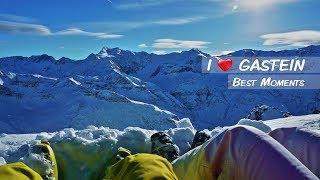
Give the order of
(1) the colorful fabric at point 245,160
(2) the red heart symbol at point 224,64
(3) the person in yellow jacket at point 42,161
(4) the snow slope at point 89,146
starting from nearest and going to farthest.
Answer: (1) the colorful fabric at point 245,160 → (3) the person in yellow jacket at point 42,161 → (4) the snow slope at point 89,146 → (2) the red heart symbol at point 224,64

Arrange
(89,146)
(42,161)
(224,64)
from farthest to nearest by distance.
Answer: (224,64) → (89,146) → (42,161)

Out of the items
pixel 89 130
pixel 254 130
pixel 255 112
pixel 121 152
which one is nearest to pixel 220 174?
pixel 254 130

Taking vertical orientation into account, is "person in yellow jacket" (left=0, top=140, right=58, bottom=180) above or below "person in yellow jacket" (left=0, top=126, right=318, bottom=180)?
below

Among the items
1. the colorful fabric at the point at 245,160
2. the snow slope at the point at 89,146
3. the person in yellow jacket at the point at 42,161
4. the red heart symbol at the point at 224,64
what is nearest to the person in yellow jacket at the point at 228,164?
the colorful fabric at the point at 245,160

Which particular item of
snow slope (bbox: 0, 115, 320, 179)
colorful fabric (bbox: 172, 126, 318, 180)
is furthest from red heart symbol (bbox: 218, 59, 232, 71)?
colorful fabric (bbox: 172, 126, 318, 180)

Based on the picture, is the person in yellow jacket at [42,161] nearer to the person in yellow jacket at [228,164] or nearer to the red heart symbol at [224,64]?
the person in yellow jacket at [228,164]

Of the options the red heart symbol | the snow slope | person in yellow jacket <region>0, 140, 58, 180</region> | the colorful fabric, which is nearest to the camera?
the colorful fabric

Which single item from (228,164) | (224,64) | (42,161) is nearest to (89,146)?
(42,161)

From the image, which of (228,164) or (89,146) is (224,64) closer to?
(89,146)

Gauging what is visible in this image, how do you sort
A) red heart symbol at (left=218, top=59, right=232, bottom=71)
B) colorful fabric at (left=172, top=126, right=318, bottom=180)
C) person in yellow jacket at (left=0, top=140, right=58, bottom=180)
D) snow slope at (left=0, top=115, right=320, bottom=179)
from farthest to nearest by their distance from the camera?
red heart symbol at (left=218, top=59, right=232, bottom=71)
snow slope at (left=0, top=115, right=320, bottom=179)
person in yellow jacket at (left=0, top=140, right=58, bottom=180)
colorful fabric at (left=172, top=126, right=318, bottom=180)

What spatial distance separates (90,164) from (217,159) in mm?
2540

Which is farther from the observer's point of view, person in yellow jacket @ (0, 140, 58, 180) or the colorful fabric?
person in yellow jacket @ (0, 140, 58, 180)

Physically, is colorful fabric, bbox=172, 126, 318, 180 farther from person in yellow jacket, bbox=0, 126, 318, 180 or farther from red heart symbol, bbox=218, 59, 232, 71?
red heart symbol, bbox=218, 59, 232, 71

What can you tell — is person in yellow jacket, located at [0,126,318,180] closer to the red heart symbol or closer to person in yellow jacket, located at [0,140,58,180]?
person in yellow jacket, located at [0,140,58,180]
